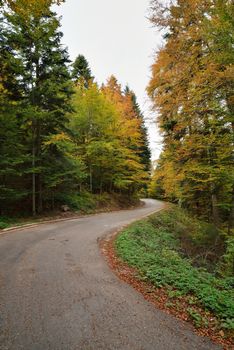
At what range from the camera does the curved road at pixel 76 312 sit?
3.14 metres

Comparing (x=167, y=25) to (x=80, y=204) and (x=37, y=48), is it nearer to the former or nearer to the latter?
(x=37, y=48)

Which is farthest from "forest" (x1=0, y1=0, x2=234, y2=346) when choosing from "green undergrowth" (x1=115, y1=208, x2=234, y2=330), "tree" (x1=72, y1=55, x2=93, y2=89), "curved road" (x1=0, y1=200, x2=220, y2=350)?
"tree" (x1=72, y1=55, x2=93, y2=89)

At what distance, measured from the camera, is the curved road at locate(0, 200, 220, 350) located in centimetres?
314

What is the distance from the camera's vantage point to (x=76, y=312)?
152 inches

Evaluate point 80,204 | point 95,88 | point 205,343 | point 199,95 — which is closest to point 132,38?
point 95,88

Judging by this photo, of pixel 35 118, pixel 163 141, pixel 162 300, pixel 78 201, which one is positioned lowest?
pixel 162 300

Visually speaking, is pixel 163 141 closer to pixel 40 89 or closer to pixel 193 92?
pixel 193 92

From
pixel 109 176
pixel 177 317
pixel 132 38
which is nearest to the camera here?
pixel 177 317

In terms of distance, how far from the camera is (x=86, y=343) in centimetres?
309

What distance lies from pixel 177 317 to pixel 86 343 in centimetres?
169

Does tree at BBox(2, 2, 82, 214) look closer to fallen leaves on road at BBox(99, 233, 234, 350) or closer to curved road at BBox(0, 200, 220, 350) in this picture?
curved road at BBox(0, 200, 220, 350)

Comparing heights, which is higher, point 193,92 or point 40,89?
point 40,89

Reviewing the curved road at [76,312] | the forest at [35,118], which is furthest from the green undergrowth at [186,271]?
the forest at [35,118]

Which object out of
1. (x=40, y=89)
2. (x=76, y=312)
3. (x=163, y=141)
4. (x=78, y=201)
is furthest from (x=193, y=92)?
(x=78, y=201)
